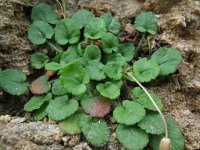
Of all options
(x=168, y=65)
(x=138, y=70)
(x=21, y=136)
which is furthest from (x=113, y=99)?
(x=21, y=136)

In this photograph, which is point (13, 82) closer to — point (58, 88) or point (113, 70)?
point (58, 88)

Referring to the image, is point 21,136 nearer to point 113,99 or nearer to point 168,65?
point 113,99

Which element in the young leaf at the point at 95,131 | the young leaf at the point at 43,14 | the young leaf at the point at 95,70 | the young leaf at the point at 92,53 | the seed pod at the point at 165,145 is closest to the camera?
the seed pod at the point at 165,145

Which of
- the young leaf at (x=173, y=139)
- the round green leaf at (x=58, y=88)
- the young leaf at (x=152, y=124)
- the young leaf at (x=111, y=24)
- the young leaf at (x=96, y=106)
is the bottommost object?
the young leaf at (x=173, y=139)

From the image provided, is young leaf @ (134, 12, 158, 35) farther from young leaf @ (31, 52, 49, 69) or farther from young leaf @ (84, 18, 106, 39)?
young leaf @ (31, 52, 49, 69)

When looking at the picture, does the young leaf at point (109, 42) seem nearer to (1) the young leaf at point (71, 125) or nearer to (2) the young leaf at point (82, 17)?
(2) the young leaf at point (82, 17)

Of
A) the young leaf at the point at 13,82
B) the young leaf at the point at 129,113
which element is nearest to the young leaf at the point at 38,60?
the young leaf at the point at 13,82
